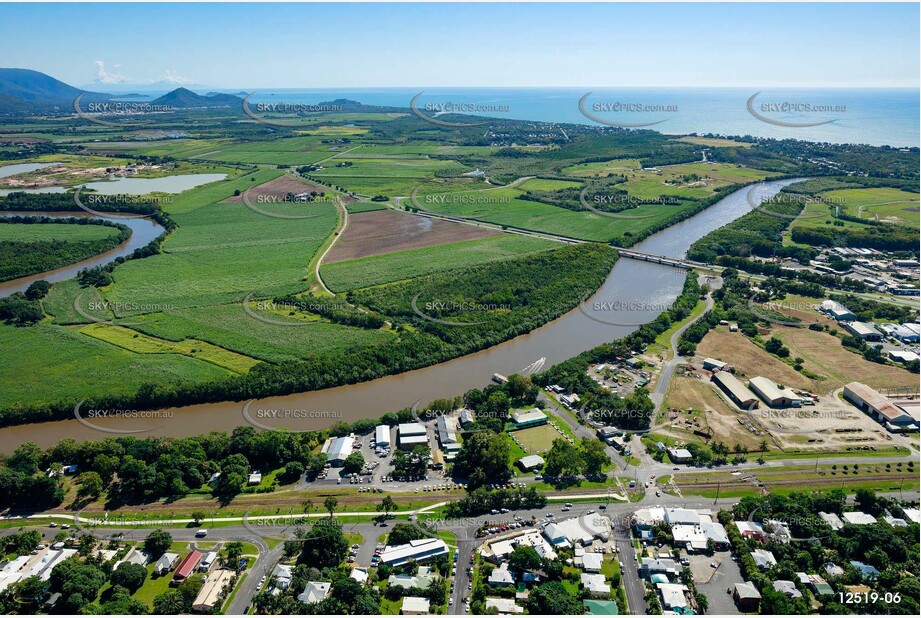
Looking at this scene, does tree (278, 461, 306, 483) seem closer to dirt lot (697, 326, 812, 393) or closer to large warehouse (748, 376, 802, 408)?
large warehouse (748, 376, 802, 408)

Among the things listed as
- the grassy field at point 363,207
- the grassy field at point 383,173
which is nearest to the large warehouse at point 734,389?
the grassy field at point 363,207

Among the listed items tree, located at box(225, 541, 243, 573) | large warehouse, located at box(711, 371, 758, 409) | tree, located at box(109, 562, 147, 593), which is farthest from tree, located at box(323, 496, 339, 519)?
large warehouse, located at box(711, 371, 758, 409)

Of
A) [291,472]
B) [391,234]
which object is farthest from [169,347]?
[391,234]

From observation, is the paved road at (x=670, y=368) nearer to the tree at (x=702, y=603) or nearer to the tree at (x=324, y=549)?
the tree at (x=702, y=603)

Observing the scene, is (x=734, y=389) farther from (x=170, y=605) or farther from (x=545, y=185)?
(x=545, y=185)

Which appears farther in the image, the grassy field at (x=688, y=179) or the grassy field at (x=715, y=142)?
the grassy field at (x=715, y=142)
